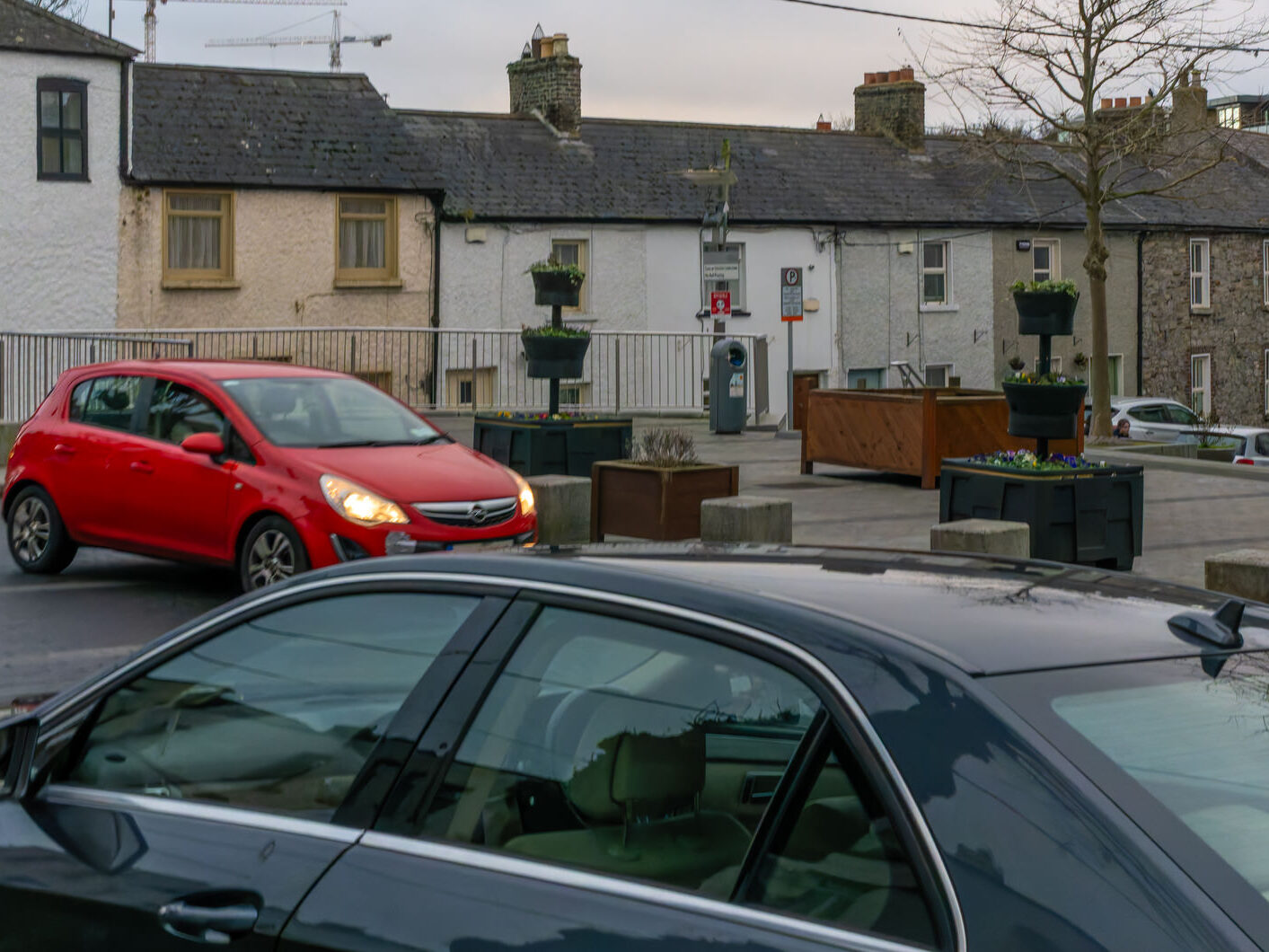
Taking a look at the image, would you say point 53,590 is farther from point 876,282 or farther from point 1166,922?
point 876,282

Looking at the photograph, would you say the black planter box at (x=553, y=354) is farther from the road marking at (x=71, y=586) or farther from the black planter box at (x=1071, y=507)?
the road marking at (x=71, y=586)

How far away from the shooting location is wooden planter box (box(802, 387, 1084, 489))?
1831cm

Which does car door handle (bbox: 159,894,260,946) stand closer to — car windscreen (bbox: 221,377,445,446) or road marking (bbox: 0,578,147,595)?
car windscreen (bbox: 221,377,445,446)

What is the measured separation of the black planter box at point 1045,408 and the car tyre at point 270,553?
19.1 feet

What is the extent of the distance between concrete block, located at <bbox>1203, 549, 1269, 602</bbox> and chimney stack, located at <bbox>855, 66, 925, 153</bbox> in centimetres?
3486

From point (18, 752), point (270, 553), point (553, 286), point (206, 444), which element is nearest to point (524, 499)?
point (270, 553)

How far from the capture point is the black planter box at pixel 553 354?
58.9ft

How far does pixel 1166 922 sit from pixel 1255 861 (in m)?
0.26

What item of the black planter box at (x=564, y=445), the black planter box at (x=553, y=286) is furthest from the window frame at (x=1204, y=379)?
the black planter box at (x=564, y=445)

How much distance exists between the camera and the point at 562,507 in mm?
14453

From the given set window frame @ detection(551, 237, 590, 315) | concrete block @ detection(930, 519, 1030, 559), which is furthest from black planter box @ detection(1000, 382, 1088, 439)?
window frame @ detection(551, 237, 590, 315)

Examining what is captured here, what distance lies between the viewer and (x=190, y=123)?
109 ft

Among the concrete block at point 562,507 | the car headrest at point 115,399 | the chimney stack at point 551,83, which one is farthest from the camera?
the chimney stack at point 551,83

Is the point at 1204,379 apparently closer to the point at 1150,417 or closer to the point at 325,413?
the point at 1150,417
